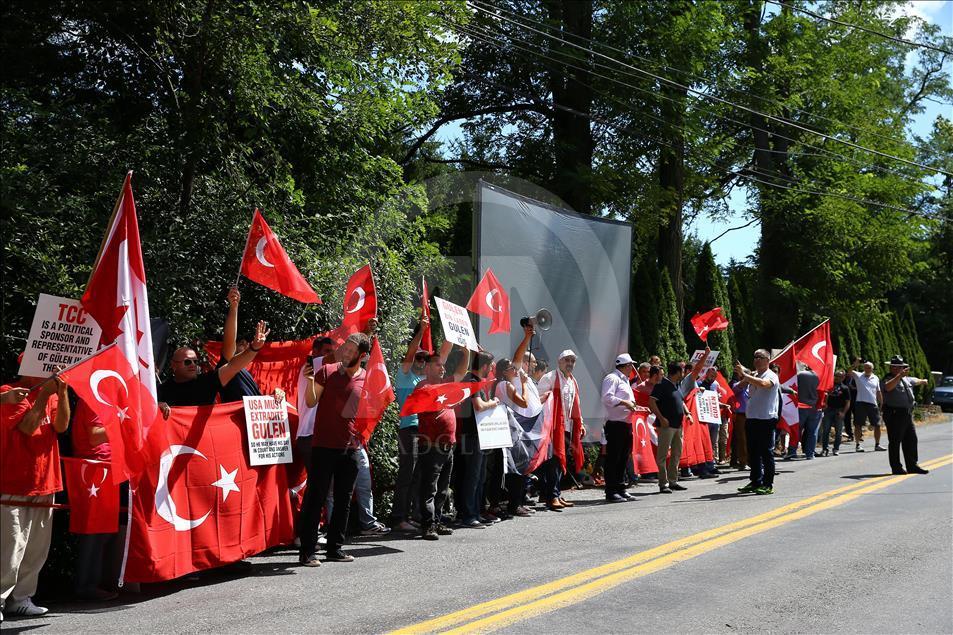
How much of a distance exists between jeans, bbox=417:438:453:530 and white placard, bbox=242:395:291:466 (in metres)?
1.77

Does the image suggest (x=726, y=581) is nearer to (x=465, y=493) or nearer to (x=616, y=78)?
(x=465, y=493)

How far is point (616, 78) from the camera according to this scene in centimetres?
2477

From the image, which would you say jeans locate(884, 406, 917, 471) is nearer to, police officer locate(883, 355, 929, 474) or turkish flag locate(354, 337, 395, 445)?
police officer locate(883, 355, 929, 474)

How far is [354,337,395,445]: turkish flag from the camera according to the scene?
866 centimetres

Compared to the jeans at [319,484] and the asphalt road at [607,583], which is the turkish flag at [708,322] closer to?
the asphalt road at [607,583]

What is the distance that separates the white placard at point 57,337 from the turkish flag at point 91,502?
0.90 meters

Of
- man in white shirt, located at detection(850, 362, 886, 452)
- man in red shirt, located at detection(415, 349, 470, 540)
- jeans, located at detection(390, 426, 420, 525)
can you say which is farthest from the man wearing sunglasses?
man in white shirt, located at detection(850, 362, 886, 452)

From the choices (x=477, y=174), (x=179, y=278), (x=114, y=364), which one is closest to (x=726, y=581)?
(x=114, y=364)

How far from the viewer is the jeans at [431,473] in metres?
10.1

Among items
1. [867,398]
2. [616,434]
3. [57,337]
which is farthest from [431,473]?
[867,398]

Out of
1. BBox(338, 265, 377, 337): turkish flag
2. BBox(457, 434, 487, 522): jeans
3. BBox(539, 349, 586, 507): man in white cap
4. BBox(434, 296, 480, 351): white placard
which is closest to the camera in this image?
BBox(434, 296, 480, 351): white placard

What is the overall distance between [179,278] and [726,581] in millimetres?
6570

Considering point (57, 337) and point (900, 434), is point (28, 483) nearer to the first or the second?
point (57, 337)

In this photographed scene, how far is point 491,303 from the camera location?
12266 mm
